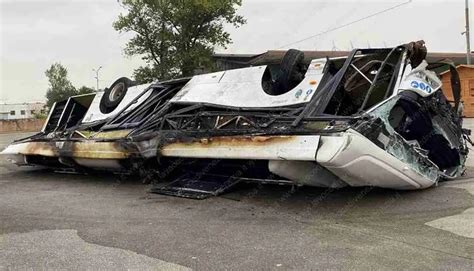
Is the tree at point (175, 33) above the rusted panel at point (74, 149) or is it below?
above

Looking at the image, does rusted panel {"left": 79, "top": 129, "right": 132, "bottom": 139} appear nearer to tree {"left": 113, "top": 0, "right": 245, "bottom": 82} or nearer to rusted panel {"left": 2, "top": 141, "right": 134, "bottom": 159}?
rusted panel {"left": 2, "top": 141, "right": 134, "bottom": 159}

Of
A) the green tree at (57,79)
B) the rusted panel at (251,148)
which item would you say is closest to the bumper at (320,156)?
the rusted panel at (251,148)

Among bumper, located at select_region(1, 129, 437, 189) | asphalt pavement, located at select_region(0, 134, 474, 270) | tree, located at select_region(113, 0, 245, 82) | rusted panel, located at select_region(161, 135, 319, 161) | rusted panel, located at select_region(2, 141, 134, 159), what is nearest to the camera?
asphalt pavement, located at select_region(0, 134, 474, 270)

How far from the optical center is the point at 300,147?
182 inches

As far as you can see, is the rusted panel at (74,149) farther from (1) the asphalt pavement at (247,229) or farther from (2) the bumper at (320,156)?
(2) the bumper at (320,156)

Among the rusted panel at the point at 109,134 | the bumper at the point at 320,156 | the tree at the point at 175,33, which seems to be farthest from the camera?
the tree at the point at 175,33

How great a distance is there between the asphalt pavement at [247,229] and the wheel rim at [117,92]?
2.52 meters

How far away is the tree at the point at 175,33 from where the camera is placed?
25.6 metres

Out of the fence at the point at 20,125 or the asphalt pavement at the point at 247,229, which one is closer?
the asphalt pavement at the point at 247,229

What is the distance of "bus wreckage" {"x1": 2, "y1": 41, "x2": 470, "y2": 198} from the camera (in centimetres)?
473

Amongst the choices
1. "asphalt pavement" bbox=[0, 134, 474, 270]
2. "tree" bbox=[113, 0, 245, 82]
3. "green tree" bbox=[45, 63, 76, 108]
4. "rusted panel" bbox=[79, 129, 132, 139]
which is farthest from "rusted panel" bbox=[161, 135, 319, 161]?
"green tree" bbox=[45, 63, 76, 108]

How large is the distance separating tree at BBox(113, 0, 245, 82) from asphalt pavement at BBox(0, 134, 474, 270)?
19847 millimetres

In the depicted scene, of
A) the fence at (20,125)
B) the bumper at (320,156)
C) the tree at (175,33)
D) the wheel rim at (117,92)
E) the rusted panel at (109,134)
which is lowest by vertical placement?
the fence at (20,125)

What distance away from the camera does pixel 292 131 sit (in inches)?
189
